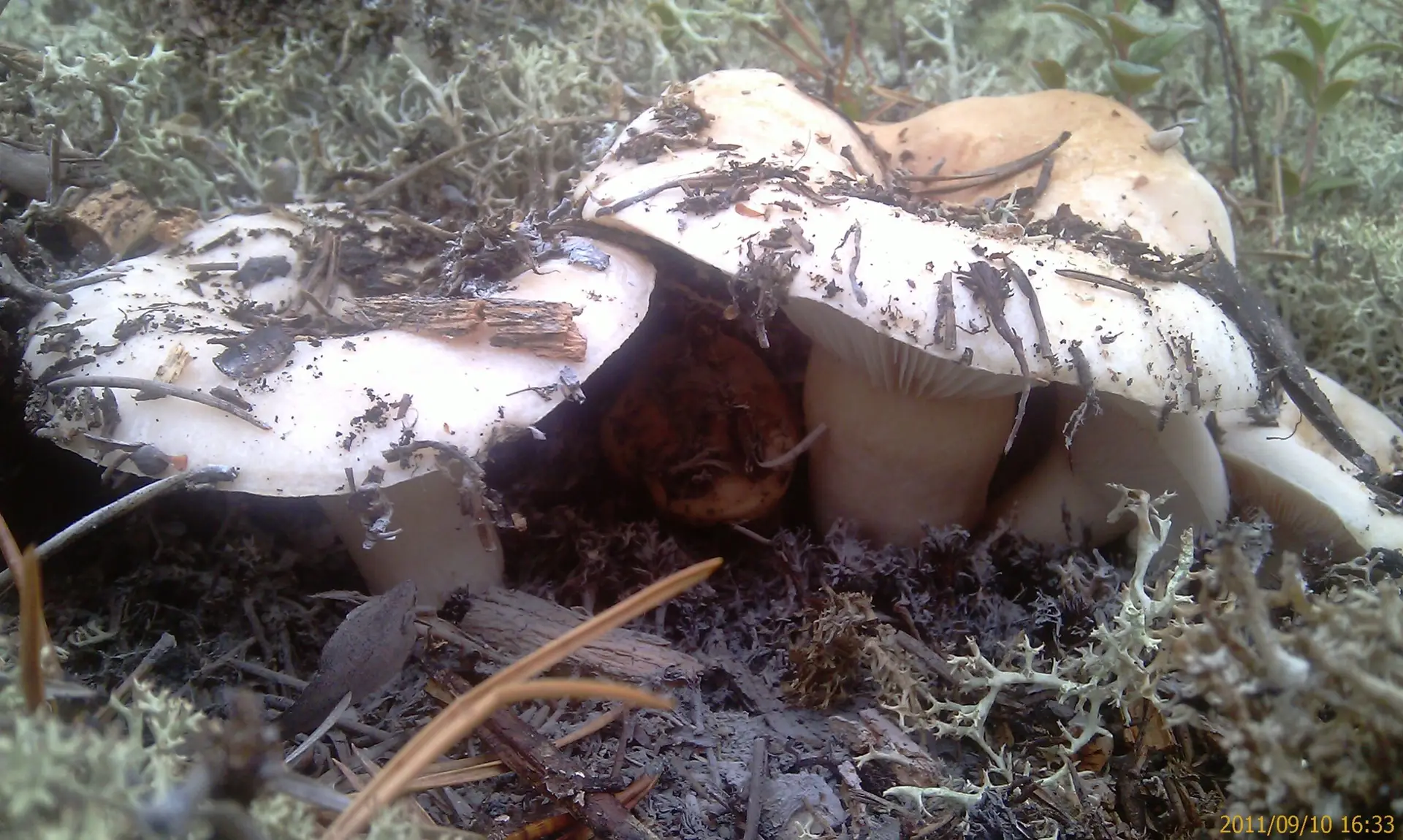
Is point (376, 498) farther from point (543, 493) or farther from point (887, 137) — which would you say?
point (887, 137)

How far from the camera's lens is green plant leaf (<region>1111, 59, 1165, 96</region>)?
2.37m

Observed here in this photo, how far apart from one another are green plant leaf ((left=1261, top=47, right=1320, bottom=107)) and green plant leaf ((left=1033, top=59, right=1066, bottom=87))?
0.58 metres

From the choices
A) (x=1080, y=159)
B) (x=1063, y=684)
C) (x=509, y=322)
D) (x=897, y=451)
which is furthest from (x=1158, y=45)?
(x=509, y=322)

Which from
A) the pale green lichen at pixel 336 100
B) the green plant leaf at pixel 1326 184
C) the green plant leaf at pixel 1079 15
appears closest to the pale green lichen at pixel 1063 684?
the green plant leaf at pixel 1079 15

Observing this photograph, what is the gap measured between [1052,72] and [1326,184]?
3.25 ft

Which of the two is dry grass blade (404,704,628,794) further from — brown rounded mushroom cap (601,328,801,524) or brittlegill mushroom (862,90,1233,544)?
brittlegill mushroom (862,90,1233,544)

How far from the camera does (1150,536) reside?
1715mm

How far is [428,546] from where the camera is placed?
2018 mm

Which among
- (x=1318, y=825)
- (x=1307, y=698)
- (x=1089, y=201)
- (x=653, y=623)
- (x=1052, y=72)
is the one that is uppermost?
(x=1052, y=72)

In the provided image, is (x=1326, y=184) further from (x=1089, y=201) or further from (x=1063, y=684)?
(x=1063, y=684)

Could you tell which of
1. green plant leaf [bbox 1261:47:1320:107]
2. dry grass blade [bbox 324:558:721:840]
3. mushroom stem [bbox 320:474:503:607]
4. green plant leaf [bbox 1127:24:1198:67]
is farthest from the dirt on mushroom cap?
green plant leaf [bbox 1261:47:1320:107]

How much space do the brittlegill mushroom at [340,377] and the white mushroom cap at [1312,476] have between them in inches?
64.0

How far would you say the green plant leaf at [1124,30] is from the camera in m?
2.34

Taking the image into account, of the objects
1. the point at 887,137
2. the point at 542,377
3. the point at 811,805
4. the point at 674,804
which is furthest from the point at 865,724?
the point at 887,137
